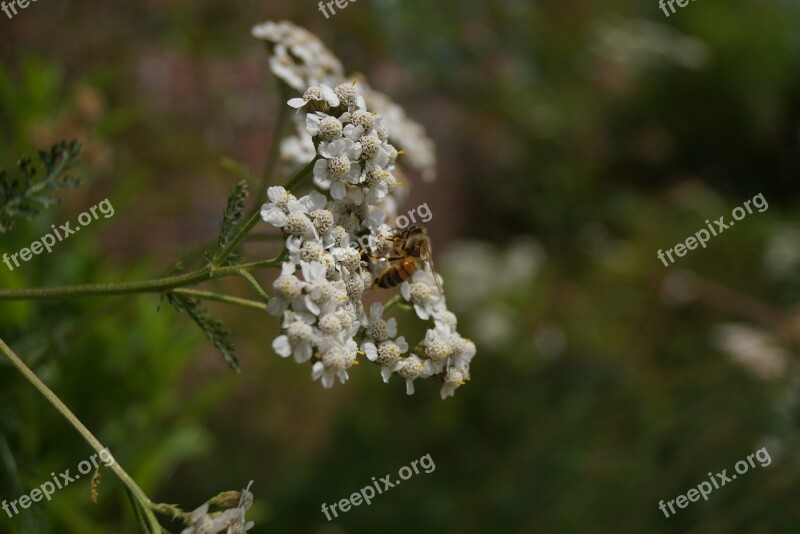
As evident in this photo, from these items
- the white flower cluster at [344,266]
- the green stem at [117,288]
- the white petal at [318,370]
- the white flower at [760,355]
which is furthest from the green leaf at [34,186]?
the white flower at [760,355]

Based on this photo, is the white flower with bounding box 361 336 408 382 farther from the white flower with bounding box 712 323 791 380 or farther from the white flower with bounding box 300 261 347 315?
the white flower with bounding box 712 323 791 380

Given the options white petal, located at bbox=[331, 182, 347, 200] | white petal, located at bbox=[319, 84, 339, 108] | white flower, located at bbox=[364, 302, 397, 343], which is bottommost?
white flower, located at bbox=[364, 302, 397, 343]

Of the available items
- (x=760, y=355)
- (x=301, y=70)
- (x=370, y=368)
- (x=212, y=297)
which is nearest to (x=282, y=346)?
(x=212, y=297)

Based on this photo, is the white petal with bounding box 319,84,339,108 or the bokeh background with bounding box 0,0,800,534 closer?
the white petal with bounding box 319,84,339,108

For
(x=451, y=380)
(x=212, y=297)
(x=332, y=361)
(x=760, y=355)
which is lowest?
(x=760, y=355)

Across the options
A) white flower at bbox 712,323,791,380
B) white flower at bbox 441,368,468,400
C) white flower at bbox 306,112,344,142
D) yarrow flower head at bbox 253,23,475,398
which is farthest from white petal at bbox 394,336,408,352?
white flower at bbox 712,323,791,380

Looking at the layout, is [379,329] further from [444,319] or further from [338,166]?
[338,166]

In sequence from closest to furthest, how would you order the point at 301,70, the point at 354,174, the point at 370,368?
the point at 354,174 → the point at 301,70 → the point at 370,368

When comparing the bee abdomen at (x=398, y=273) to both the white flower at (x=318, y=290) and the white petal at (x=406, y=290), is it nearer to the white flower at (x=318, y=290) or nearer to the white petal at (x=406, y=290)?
the white petal at (x=406, y=290)
